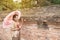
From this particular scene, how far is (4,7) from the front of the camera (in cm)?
488

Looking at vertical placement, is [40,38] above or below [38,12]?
below

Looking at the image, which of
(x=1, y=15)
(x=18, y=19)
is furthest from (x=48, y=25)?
(x=1, y=15)

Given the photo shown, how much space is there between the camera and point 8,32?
312 cm

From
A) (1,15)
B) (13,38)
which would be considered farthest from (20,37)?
(1,15)

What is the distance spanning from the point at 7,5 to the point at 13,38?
1.99 m

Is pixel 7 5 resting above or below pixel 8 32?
above

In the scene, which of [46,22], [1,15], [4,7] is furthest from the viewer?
[4,7]

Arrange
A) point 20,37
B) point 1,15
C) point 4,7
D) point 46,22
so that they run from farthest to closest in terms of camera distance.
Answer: point 4,7, point 1,15, point 20,37, point 46,22

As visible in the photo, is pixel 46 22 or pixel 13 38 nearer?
pixel 46 22

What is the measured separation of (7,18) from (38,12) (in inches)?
20.1

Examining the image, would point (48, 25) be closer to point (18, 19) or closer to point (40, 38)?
point (40, 38)

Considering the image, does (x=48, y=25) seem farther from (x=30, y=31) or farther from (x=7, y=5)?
(x=7, y=5)

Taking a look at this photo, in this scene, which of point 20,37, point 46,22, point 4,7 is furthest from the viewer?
point 4,7

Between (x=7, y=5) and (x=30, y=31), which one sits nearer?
(x=30, y=31)
